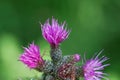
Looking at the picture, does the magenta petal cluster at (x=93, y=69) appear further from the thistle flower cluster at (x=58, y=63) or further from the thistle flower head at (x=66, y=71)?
the thistle flower head at (x=66, y=71)

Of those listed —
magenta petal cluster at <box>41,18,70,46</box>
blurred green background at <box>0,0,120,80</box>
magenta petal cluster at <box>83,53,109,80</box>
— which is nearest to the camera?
magenta petal cluster at <box>83,53,109,80</box>

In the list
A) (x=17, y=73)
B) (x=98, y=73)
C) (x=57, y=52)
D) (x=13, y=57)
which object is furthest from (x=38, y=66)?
(x=13, y=57)

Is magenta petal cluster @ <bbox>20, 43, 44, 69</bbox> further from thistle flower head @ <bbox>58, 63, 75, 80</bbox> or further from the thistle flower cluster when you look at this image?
thistle flower head @ <bbox>58, 63, 75, 80</bbox>

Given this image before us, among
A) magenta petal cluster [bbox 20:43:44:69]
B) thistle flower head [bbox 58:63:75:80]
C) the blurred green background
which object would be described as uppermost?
the blurred green background

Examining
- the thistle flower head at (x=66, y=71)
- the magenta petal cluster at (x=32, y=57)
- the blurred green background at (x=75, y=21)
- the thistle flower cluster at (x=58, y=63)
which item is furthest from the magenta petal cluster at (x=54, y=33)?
the blurred green background at (x=75, y=21)

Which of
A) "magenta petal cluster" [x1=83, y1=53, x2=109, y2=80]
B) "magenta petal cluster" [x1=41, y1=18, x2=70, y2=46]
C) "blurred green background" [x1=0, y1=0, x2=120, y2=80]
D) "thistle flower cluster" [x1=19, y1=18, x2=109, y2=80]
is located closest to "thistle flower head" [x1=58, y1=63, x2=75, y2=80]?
"thistle flower cluster" [x1=19, y1=18, x2=109, y2=80]

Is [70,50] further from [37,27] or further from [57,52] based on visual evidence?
[57,52]
